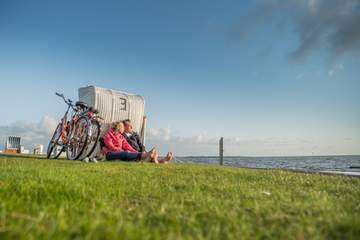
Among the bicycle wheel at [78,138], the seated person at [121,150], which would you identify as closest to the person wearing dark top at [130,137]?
the seated person at [121,150]

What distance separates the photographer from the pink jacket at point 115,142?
10390mm

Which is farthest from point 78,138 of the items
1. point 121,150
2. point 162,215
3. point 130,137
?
point 162,215

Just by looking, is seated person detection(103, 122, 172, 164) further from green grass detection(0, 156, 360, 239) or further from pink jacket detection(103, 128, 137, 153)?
green grass detection(0, 156, 360, 239)

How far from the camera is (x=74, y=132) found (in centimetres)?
981

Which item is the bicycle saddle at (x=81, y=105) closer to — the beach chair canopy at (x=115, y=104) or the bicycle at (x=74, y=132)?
the bicycle at (x=74, y=132)

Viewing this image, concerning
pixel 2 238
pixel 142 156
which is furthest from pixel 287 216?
pixel 142 156

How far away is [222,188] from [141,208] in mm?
1392

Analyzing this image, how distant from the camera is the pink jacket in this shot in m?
10.4

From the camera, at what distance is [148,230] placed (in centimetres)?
167

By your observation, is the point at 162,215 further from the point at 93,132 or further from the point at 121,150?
the point at 121,150

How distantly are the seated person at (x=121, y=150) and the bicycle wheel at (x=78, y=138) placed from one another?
113 centimetres

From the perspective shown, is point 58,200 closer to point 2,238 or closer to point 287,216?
point 2,238

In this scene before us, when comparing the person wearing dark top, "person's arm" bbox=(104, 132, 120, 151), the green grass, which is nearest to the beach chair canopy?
the person wearing dark top

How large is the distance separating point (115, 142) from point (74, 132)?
150 cm
